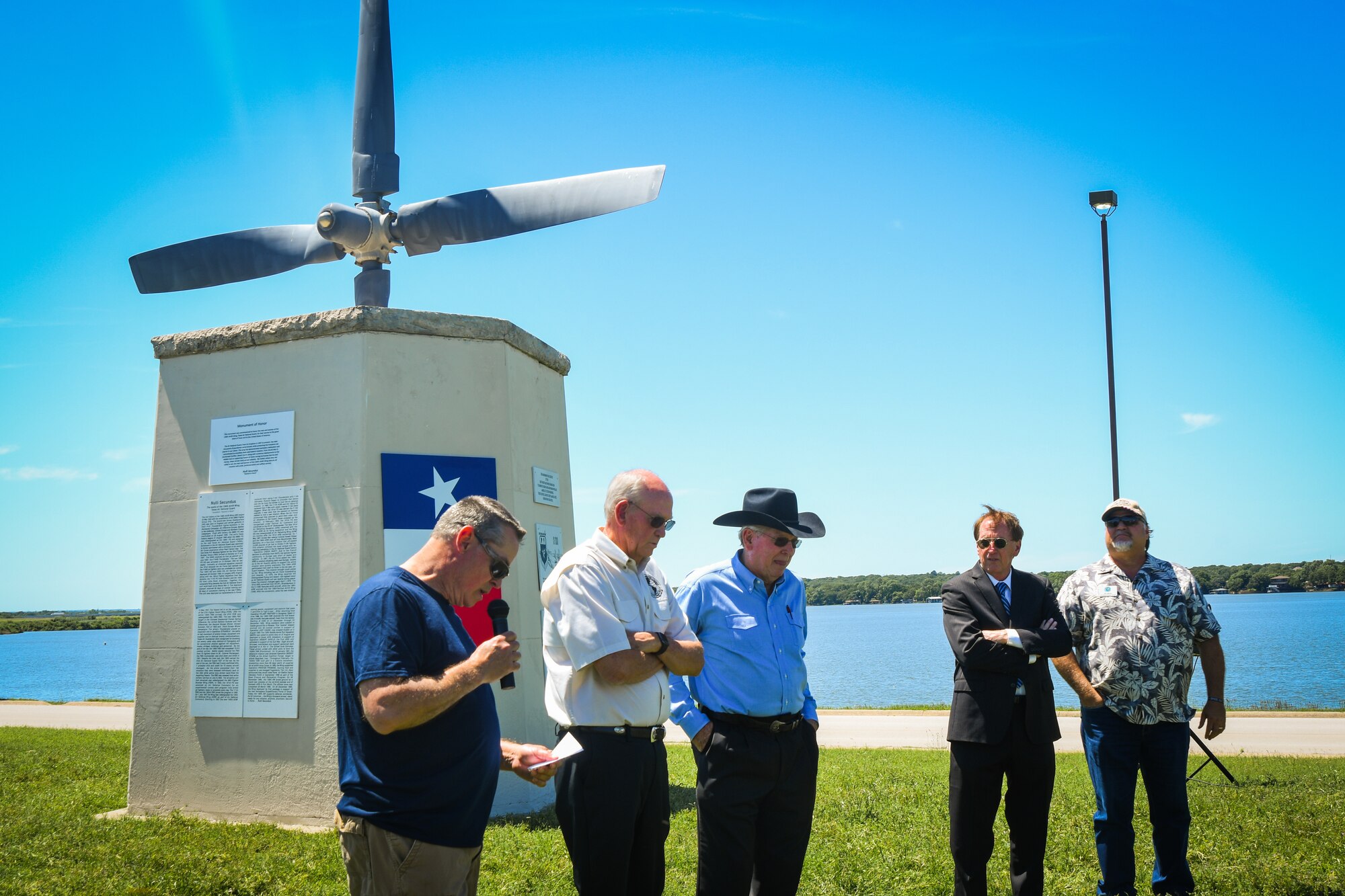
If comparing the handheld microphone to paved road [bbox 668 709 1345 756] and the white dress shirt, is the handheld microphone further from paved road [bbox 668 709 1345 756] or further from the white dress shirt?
paved road [bbox 668 709 1345 756]

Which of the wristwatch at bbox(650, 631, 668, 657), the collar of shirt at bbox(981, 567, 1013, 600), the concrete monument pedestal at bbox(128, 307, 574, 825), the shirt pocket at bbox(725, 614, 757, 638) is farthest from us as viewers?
the concrete monument pedestal at bbox(128, 307, 574, 825)

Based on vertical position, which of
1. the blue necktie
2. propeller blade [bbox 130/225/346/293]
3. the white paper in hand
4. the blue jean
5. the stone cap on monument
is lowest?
the blue jean

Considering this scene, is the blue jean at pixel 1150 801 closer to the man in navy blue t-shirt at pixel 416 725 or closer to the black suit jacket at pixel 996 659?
the black suit jacket at pixel 996 659

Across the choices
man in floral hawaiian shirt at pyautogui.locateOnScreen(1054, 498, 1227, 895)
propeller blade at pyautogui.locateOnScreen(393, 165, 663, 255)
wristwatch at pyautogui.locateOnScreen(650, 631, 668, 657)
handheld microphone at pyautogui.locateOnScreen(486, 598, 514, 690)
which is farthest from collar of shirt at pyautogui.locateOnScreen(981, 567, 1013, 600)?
propeller blade at pyautogui.locateOnScreen(393, 165, 663, 255)

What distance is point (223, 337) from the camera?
712 centimetres

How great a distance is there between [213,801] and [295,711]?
2.98ft

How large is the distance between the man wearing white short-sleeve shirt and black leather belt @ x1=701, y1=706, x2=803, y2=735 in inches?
19.1

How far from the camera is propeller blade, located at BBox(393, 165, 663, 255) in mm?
7465

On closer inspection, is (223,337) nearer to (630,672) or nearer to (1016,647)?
(630,672)

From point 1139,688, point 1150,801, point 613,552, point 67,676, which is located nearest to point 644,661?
point 613,552

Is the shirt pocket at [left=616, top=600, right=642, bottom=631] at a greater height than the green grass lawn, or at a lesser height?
greater

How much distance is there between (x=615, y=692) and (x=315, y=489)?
4.07m

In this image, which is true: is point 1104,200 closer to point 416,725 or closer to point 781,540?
point 781,540

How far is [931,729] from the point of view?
13141mm
